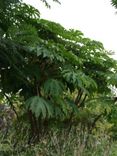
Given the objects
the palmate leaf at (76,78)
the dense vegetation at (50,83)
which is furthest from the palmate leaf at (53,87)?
the palmate leaf at (76,78)

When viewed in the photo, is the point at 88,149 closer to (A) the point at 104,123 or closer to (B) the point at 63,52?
(B) the point at 63,52

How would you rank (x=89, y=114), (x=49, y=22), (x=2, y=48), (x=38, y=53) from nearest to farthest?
(x=2, y=48)
(x=38, y=53)
(x=49, y=22)
(x=89, y=114)

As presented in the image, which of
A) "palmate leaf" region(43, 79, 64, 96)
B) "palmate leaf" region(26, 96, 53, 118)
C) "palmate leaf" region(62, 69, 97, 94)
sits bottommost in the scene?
"palmate leaf" region(26, 96, 53, 118)

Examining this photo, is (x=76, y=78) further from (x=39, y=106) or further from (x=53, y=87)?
(x=39, y=106)

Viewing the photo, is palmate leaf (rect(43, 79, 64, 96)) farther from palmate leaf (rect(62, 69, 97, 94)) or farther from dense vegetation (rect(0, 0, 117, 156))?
palmate leaf (rect(62, 69, 97, 94))

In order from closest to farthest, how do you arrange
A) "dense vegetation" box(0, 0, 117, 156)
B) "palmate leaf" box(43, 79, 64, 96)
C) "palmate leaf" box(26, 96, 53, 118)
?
"dense vegetation" box(0, 0, 117, 156), "palmate leaf" box(26, 96, 53, 118), "palmate leaf" box(43, 79, 64, 96)

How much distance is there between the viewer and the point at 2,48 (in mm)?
5219

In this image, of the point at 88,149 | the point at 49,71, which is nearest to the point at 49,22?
the point at 49,71

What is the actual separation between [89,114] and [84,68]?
3.54ft

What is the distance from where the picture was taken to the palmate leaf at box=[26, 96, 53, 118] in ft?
19.7

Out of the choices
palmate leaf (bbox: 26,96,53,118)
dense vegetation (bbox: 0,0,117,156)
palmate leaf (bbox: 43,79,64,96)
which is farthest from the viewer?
palmate leaf (bbox: 43,79,64,96)

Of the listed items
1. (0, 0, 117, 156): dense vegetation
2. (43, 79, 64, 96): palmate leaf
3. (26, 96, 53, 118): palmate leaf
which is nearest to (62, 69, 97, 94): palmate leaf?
(0, 0, 117, 156): dense vegetation

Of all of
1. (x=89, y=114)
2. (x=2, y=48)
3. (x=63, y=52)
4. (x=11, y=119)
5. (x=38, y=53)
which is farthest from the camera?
(x=11, y=119)

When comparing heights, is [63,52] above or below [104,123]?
above
